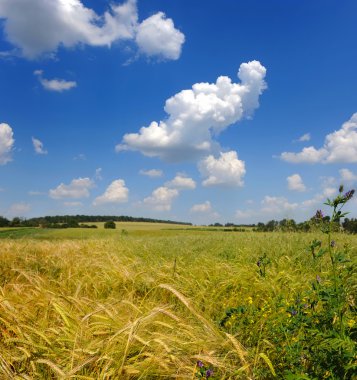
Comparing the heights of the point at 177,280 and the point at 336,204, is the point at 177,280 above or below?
below

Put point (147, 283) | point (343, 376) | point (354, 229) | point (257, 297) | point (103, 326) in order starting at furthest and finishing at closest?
point (354, 229) → point (147, 283) → point (257, 297) → point (103, 326) → point (343, 376)

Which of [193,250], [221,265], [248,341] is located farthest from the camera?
[193,250]

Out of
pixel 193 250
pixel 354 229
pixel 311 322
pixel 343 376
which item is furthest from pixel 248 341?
pixel 354 229

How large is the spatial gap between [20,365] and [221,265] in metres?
3.52

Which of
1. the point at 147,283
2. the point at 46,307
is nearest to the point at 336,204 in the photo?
the point at 46,307

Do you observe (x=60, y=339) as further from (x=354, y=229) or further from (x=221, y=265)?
(x=354, y=229)

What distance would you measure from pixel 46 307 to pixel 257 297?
239 centimetres

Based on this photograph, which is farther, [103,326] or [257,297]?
[257,297]

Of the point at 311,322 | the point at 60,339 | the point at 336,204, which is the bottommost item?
the point at 60,339

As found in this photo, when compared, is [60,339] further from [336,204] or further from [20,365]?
[336,204]

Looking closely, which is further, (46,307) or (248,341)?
(46,307)

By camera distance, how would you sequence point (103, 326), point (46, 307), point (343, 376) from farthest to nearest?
point (46, 307) → point (103, 326) → point (343, 376)

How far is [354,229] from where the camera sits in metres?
13.3

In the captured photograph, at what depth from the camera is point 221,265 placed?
18.2 feet
